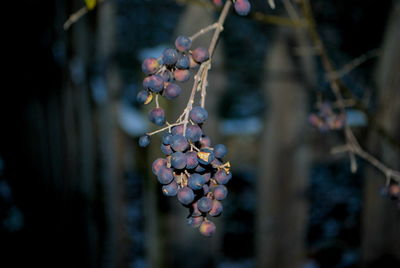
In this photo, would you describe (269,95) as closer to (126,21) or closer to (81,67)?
(81,67)

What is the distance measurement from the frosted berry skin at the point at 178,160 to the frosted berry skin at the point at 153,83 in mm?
122

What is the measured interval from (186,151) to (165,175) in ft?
0.20

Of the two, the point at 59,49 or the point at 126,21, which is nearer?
the point at 59,49

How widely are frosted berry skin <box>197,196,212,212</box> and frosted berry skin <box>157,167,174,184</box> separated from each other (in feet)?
0.23

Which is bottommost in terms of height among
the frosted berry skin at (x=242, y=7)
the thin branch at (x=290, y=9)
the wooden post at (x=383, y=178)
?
the wooden post at (x=383, y=178)

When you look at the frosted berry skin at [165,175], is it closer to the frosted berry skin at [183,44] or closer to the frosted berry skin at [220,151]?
the frosted berry skin at [220,151]

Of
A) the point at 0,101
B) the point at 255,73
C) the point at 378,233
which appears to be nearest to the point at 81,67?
the point at 0,101

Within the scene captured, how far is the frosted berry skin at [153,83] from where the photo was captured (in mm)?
673

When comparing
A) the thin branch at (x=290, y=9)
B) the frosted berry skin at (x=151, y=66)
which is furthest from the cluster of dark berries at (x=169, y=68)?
the thin branch at (x=290, y=9)

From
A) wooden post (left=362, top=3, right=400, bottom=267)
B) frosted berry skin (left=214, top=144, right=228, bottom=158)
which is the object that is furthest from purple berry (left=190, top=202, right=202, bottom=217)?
wooden post (left=362, top=3, right=400, bottom=267)

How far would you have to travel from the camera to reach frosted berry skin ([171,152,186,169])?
25.7 inches

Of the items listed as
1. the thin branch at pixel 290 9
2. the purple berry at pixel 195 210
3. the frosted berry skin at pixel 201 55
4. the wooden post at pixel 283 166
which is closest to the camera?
the frosted berry skin at pixel 201 55

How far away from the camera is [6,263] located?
2.01 metres

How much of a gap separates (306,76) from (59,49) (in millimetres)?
1400
